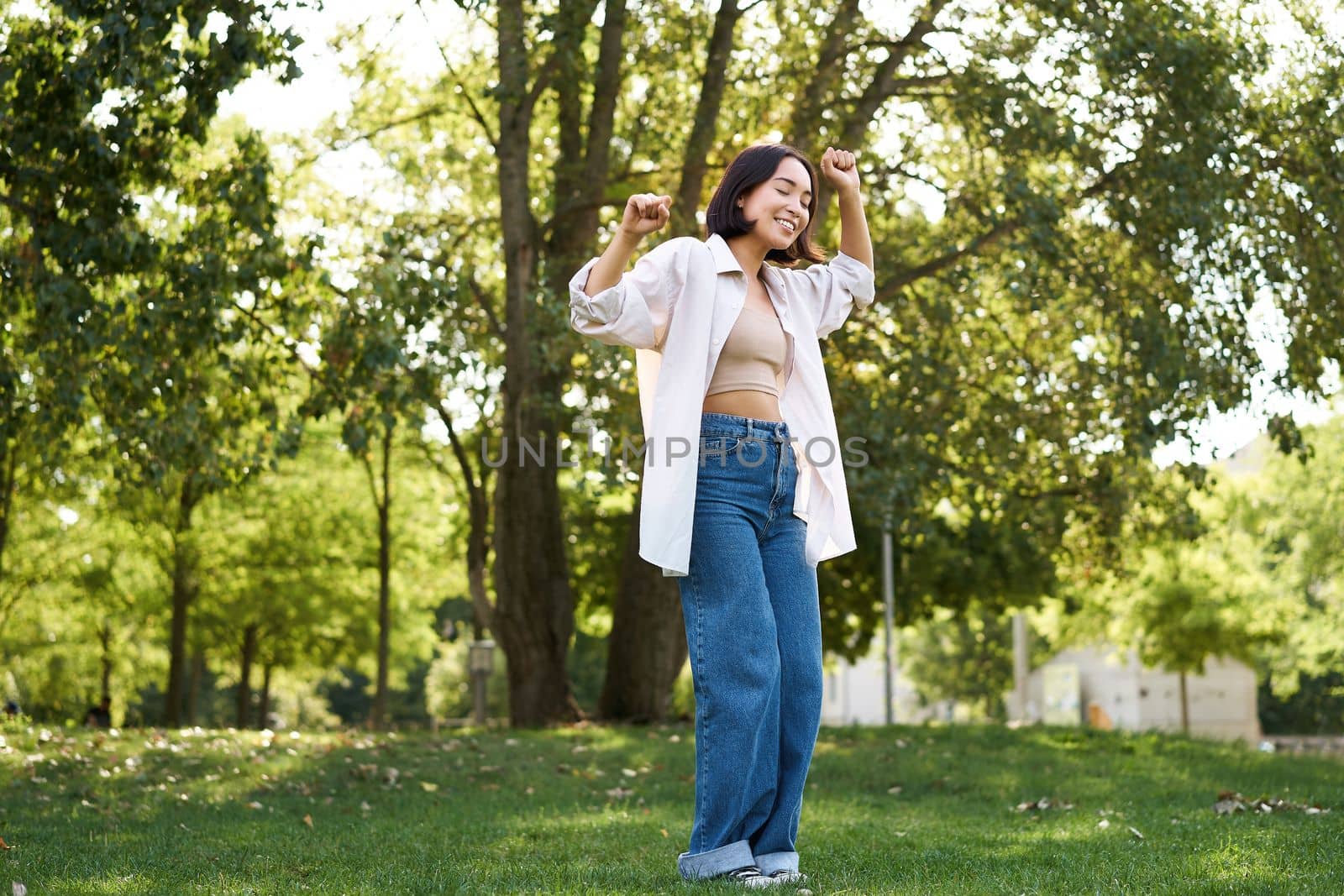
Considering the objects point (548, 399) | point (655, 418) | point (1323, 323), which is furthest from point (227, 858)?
point (1323, 323)

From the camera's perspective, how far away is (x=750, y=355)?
437 cm

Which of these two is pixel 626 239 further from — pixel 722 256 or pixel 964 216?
pixel 964 216

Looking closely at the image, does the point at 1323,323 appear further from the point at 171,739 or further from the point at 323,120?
the point at 323,120

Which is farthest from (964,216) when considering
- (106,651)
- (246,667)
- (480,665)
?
(106,651)

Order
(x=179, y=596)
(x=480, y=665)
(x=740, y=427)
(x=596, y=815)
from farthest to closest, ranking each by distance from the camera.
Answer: (x=179, y=596) → (x=480, y=665) → (x=596, y=815) → (x=740, y=427)

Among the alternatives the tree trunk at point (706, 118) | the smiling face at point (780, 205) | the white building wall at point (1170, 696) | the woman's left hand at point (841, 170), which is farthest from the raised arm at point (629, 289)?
the white building wall at point (1170, 696)

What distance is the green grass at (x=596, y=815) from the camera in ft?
14.0

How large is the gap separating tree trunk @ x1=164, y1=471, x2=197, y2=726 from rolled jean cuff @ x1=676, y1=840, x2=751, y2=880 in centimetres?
2047

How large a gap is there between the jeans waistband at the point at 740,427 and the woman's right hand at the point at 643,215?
591 millimetres

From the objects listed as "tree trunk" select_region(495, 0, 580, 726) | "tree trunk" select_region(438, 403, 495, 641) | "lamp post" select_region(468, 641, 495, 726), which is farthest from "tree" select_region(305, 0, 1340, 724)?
"lamp post" select_region(468, 641, 495, 726)

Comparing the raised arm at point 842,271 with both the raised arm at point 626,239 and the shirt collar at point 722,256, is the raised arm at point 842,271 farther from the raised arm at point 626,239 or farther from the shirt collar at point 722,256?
the raised arm at point 626,239

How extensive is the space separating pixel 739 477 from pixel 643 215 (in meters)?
0.85

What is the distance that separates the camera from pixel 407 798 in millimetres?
7461

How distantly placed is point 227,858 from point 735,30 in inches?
443
